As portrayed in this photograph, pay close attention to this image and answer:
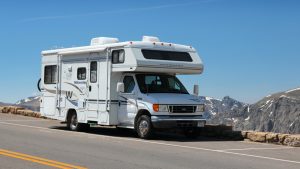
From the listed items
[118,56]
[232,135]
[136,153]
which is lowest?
[136,153]

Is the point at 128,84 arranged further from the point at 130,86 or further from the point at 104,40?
the point at 104,40

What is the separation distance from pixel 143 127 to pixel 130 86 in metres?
1.56

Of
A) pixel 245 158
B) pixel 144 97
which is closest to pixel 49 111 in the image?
pixel 144 97

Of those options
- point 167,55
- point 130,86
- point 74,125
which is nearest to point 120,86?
point 130,86

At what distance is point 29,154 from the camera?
1184 centimetres

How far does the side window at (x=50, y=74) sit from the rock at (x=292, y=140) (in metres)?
9.06

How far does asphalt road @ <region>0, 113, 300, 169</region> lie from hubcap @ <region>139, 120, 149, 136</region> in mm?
396

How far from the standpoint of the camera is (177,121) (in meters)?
16.3

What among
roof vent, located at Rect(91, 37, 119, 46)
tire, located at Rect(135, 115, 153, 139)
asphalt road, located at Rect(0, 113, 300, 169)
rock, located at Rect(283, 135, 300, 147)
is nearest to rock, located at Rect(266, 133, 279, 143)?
rock, located at Rect(283, 135, 300, 147)

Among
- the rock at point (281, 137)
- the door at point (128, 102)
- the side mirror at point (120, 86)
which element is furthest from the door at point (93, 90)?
the rock at point (281, 137)

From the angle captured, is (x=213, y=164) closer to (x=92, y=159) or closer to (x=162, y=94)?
(x=92, y=159)

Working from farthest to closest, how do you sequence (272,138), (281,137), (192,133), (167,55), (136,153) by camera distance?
(167,55), (192,133), (272,138), (281,137), (136,153)

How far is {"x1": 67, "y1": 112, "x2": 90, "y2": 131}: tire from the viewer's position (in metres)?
19.4

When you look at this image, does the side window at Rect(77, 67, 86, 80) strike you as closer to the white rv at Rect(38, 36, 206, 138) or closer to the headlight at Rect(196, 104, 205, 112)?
the white rv at Rect(38, 36, 206, 138)
